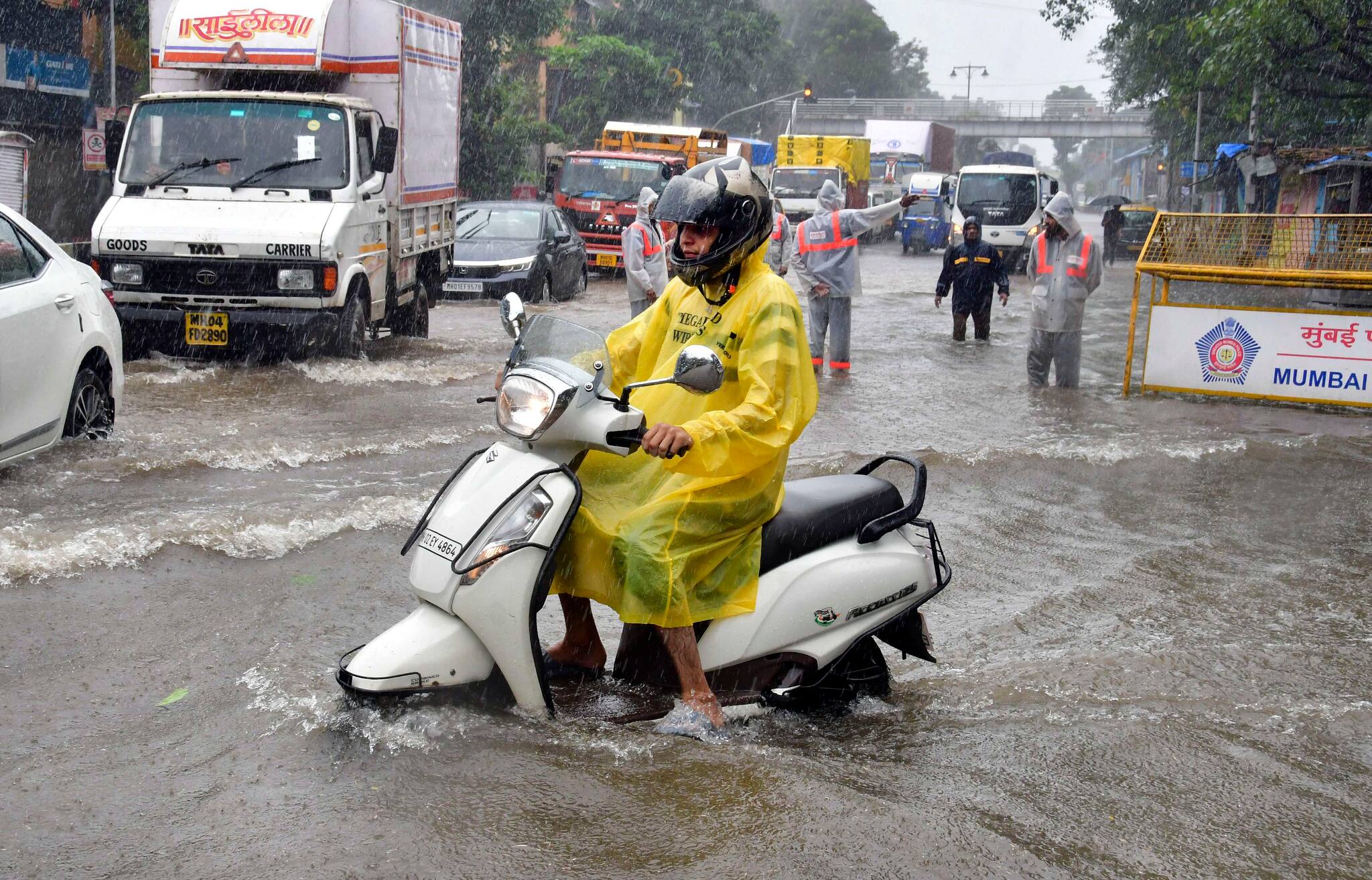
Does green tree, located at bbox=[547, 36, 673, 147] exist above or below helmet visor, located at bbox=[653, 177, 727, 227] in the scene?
above

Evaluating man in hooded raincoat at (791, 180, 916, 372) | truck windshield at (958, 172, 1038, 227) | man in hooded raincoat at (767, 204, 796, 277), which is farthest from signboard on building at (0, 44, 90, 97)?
truck windshield at (958, 172, 1038, 227)

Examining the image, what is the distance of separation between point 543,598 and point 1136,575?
3.81 meters

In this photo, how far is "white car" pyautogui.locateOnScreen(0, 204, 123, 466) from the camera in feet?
22.2

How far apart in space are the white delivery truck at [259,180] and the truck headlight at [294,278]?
18 mm

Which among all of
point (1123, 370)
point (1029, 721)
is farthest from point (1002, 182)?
point (1029, 721)

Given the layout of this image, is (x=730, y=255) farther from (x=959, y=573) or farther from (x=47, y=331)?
(x=47, y=331)

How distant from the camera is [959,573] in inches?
253

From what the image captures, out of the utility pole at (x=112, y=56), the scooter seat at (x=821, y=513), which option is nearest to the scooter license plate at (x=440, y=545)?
the scooter seat at (x=821, y=513)

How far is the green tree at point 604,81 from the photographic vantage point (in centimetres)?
4575

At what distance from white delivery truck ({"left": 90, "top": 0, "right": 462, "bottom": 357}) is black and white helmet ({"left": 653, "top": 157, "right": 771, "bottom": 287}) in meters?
7.73

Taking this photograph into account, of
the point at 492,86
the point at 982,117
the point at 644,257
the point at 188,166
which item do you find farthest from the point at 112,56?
the point at 982,117

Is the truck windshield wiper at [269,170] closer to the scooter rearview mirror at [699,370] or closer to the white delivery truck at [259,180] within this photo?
the white delivery truck at [259,180]

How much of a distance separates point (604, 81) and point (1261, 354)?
37061 mm

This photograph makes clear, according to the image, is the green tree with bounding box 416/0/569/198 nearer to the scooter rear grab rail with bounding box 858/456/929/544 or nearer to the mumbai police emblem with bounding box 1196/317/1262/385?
the mumbai police emblem with bounding box 1196/317/1262/385
